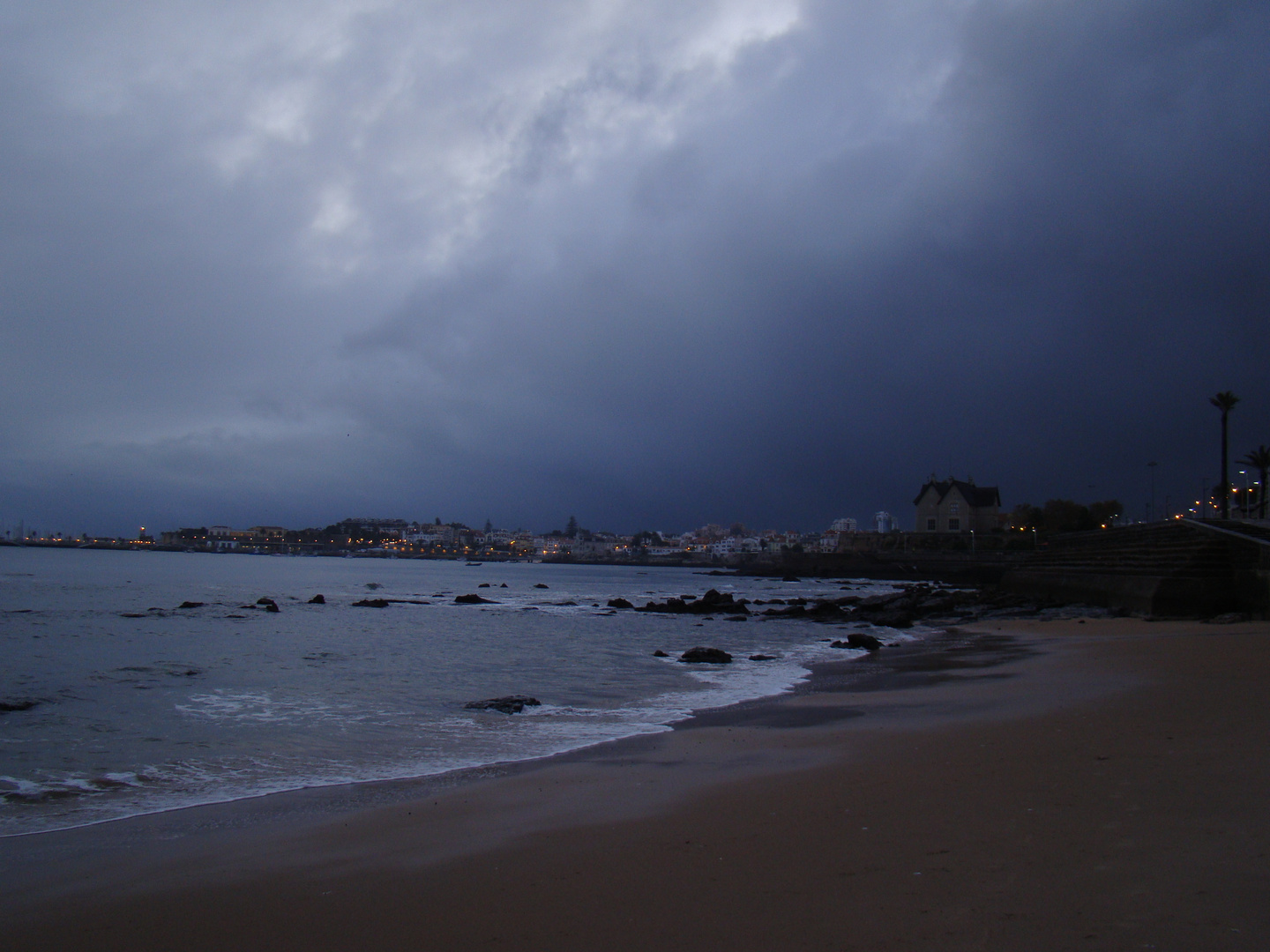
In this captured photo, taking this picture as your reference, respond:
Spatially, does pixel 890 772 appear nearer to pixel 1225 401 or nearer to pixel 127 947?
pixel 127 947

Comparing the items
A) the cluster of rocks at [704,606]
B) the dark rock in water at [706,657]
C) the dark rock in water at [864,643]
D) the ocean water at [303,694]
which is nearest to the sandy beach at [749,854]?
the ocean water at [303,694]

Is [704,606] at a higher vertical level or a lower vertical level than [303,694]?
lower

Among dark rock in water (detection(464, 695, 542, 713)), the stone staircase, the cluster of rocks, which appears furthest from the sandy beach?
the cluster of rocks

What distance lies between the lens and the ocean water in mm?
8211

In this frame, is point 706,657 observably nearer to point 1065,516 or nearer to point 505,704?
point 505,704

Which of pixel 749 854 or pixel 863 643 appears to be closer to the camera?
pixel 749 854

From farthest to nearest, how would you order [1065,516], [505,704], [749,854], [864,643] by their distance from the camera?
[1065,516] < [864,643] < [505,704] < [749,854]

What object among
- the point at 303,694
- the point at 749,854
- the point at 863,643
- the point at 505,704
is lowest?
the point at 863,643

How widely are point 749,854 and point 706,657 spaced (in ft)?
47.0

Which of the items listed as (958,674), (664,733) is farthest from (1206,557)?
(664,733)

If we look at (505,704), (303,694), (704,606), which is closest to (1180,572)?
(704,606)

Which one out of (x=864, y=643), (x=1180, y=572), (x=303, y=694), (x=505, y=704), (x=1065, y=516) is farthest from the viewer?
(x=1065, y=516)

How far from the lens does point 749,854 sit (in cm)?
481

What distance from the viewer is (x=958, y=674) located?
577 inches
